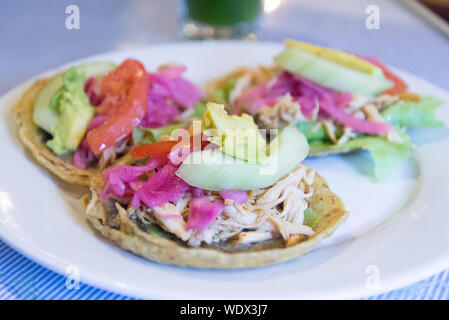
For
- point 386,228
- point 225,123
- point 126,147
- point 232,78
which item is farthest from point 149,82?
point 386,228

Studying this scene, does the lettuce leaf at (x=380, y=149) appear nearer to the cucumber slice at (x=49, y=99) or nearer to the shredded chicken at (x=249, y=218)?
the shredded chicken at (x=249, y=218)

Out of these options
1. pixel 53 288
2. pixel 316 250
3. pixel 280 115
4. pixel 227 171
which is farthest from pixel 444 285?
pixel 53 288

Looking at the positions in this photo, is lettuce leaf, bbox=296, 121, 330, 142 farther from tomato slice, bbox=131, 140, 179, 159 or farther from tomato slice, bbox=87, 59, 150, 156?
tomato slice, bbox=131, 140, 179, 159

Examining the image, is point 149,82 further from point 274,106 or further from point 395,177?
point 395,177

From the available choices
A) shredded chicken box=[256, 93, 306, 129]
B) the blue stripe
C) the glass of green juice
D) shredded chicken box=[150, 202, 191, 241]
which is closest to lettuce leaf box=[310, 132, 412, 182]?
shredded chicken box=[256, 93, 306, 129]

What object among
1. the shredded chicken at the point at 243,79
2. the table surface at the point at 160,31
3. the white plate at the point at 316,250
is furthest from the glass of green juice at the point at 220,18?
the white plate at the point at 316,250

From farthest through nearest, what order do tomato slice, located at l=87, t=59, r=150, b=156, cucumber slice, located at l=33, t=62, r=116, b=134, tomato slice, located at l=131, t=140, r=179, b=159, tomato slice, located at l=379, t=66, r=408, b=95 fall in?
tomato slice, located at l=379, t=66, r=408, b=95, cucumber slice, located at l=33, t=62, r=116, b=134, tomato slice, located at l=87, t=59, r=150, b=156, tomato slice, located at l=131, t=140, r=179, b=159

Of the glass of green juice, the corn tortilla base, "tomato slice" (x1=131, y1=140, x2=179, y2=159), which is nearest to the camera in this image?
the corn tortilla base
